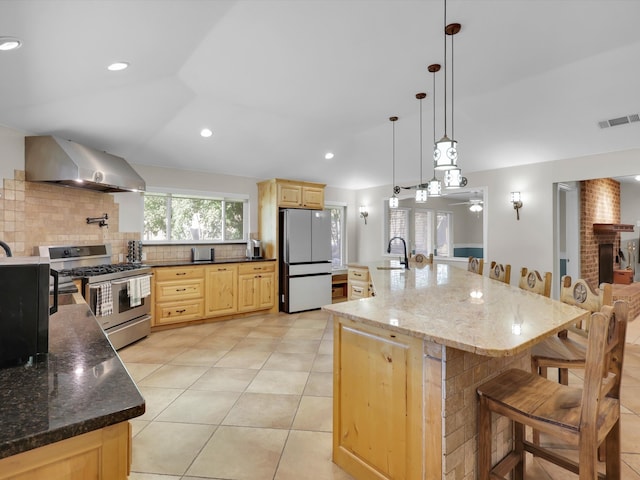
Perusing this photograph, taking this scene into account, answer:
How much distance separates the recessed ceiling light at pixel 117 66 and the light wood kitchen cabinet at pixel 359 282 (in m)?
3.54

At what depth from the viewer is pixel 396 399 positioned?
1567 mm

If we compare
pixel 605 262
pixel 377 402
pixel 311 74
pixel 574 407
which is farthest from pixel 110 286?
pixel 605 262

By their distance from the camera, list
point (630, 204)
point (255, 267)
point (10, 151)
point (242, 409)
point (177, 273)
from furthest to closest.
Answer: point (630, 204), point (255, 267), point (177, 273), point (10, 151), point (242, 409)

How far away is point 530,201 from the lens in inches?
190

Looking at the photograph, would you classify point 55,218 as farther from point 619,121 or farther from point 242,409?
point 619,121

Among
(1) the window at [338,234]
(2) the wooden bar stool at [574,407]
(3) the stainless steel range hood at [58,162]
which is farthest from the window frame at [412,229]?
(2) the wooden bar stool at [574,407]

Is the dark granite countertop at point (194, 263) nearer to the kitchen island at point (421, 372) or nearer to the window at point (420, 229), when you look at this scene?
the window at point (420, 229)

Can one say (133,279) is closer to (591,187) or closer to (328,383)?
(328,383)

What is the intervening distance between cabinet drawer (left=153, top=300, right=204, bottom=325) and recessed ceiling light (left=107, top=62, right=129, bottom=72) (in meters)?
2.82

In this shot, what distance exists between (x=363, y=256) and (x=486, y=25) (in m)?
5.09

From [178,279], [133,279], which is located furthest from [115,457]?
[178,279]

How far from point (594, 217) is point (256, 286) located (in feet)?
19.2

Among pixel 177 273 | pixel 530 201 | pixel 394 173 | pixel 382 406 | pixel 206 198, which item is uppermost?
pixel 394 173

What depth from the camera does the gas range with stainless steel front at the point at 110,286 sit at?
354 centimetres
